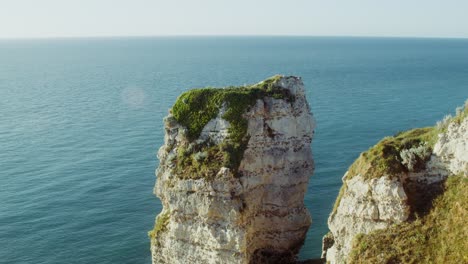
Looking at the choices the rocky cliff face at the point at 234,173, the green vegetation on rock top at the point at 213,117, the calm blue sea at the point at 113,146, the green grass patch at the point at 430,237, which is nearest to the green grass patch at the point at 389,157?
the green grass patch at the point at 430,237

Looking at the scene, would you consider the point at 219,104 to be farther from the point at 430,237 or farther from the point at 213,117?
the point at 430,237

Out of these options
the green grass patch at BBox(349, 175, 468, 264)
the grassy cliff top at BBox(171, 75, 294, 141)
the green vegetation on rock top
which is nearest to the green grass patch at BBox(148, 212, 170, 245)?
the green vegetation on rock top

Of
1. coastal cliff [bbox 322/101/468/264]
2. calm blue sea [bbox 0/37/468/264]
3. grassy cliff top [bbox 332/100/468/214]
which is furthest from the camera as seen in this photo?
calm blue sea [bbox 0/37/468/264]

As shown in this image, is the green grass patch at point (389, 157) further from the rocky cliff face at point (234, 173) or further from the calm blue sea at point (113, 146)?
the calm blue sea at point (113, 146)

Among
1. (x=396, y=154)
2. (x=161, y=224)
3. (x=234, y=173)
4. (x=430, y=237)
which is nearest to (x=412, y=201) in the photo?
(x=430, y=237)

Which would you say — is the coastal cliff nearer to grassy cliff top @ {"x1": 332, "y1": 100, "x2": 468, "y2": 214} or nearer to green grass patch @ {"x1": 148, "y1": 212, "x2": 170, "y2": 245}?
grassy cliff top @ {"x1": 332, "y1": 100, "x2": 468, "y2": 214}

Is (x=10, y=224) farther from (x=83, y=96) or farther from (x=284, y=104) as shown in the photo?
(x=83, y=96)

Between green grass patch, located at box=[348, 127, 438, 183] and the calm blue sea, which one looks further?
the calm blue sea

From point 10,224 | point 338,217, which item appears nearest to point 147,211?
point 10,224
